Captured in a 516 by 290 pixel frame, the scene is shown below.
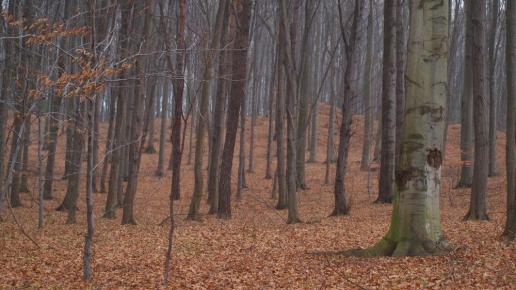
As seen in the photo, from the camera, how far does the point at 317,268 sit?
23.2 ft

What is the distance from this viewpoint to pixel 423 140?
22.7 ft

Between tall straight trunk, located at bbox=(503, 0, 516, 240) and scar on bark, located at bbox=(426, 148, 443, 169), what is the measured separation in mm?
1917

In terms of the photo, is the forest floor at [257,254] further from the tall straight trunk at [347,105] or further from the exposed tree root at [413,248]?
the tall straight trunk at [347,105]

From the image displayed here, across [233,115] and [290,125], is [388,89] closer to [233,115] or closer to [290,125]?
[290,125]

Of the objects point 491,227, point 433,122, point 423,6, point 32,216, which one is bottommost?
point 32,216

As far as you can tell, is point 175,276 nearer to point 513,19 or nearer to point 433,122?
point 433,122

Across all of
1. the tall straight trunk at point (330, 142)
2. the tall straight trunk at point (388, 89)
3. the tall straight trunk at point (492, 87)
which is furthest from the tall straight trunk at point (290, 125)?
the tall straight trunk at point (330, 142)

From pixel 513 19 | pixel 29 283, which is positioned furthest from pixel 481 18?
pixel 29 283

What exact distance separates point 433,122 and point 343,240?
11.1 feet

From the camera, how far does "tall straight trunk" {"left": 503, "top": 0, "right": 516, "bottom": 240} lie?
802 cm

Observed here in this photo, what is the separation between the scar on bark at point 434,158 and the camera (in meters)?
6.91

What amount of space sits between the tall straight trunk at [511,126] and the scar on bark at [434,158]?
6.29 feet

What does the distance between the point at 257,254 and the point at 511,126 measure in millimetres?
4589

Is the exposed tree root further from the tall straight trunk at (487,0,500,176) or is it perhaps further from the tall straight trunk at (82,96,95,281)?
the tall straight trunk at (487,0,500,176)
